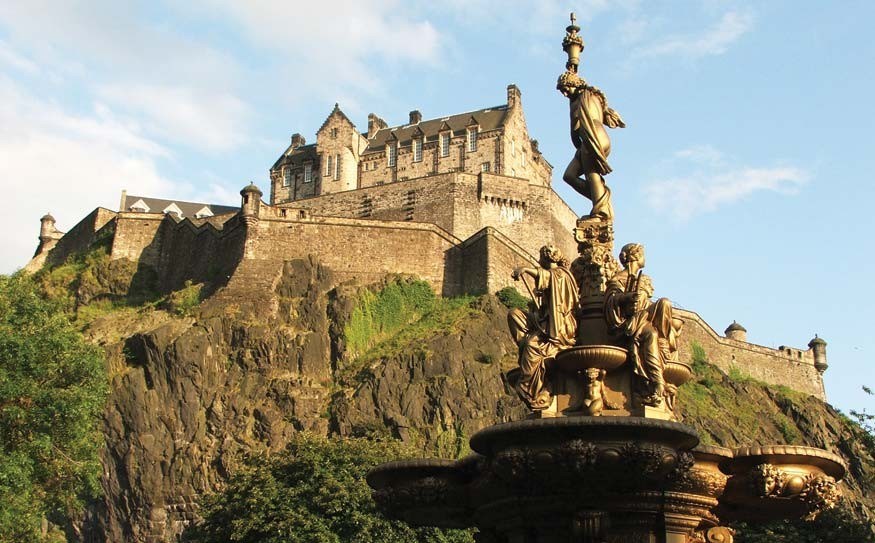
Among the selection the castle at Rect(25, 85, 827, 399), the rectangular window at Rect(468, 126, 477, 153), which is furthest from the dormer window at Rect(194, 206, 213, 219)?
the rectangular window at Rect(468, 126, 477, 153)

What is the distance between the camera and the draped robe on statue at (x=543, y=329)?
1175cm

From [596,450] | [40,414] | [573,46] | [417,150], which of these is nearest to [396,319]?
[417,150]

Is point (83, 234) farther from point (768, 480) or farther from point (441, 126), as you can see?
point (768, 480)

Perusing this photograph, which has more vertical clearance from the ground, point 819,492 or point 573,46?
point 573,46

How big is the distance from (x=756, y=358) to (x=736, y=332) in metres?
3.33

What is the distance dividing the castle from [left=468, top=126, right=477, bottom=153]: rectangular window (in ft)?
0.29

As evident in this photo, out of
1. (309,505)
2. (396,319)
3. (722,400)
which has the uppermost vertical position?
(396,319)

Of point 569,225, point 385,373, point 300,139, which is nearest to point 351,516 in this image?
point 385,373

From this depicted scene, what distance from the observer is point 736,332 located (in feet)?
238

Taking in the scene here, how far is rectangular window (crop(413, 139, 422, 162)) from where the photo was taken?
6931 centimetres

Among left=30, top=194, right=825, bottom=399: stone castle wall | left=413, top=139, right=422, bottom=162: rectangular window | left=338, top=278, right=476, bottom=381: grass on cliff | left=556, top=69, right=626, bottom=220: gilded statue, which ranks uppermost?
left=413, top=139, right=422, bottom=162: rectangular window

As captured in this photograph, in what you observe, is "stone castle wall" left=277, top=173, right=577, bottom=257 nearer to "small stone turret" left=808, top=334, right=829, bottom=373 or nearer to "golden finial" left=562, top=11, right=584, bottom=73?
"small stone turret" left=808, top=334, right=829, bottom=373

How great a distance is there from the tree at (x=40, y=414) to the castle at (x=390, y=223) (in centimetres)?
2159

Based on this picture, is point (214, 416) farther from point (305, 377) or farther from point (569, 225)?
point (569, 225)
